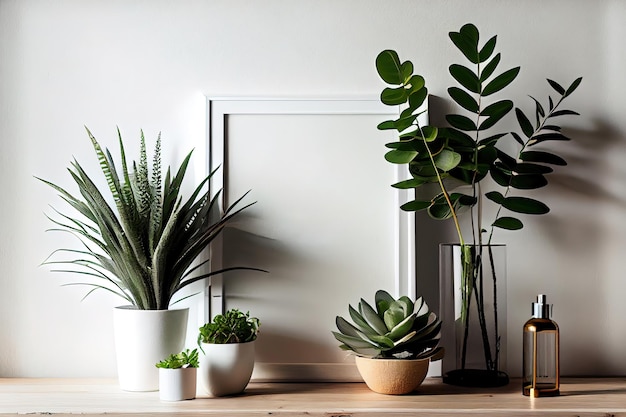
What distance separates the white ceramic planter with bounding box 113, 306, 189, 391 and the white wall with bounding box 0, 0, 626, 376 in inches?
6.7

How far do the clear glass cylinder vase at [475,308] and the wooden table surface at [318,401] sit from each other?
0.06 meters

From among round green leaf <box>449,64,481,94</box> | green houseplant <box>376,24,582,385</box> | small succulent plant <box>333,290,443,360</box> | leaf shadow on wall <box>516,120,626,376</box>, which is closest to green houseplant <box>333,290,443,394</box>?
small succulent plant <box>333,290,443,360</box>

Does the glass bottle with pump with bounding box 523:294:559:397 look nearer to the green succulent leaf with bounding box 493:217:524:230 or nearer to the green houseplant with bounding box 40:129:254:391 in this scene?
the green succulent leaf with bounding box 493:217:524:230

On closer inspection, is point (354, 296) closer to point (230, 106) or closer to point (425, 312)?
point (425, 312)

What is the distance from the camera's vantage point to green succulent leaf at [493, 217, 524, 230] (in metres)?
1.43

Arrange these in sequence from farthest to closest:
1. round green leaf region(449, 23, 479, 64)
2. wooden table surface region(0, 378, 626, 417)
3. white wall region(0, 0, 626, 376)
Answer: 1. white wall region(0, 0, 626, 376)
2. round green leaf region(449, 23, 479, 64)
3. wooden table surface region(0, 378, 626, 417)

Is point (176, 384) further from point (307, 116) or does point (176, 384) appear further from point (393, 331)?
point (307, 116)

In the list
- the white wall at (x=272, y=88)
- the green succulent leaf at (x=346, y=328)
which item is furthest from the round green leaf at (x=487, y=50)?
the green succulent leaf at (x=346, y=328)

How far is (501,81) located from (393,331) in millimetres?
558

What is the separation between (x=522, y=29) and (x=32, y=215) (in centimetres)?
114

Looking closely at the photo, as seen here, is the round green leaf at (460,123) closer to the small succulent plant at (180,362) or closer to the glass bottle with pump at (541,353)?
the glass bottle with pump at (541,353)

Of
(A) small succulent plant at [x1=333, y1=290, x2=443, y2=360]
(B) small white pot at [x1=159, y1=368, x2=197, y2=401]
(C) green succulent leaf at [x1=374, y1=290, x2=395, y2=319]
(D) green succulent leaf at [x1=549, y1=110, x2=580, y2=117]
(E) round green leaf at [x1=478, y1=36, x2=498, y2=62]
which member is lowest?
(B) small white pot at [x1=159, y1=368, x2=197, y2=401]

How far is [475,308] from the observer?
55.6 inches

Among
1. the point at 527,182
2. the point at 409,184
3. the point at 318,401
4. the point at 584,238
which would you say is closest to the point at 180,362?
the point at 318,401
